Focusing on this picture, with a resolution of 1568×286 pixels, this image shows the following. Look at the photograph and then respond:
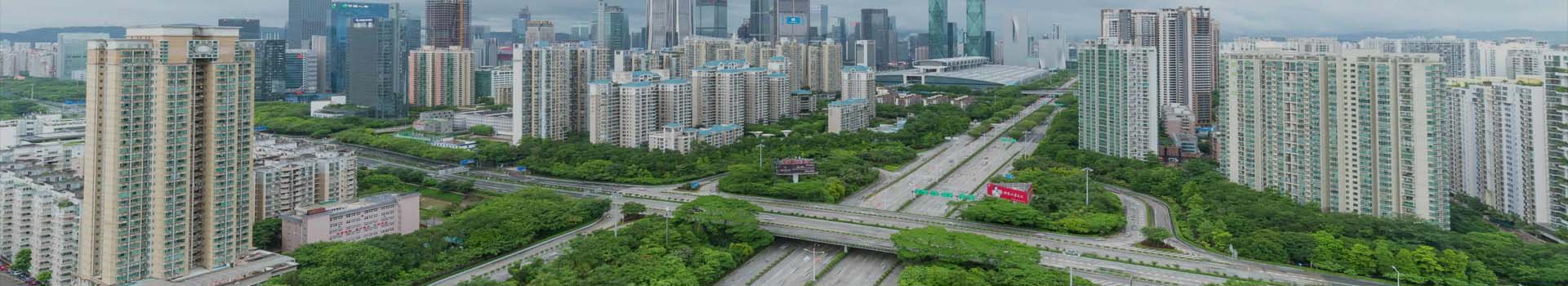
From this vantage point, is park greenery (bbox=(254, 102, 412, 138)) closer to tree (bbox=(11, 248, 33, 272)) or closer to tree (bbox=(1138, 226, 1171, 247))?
tree (bbox=(11, 248, 33, 272))

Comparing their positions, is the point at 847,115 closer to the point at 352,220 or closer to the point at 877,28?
the point at 352,220

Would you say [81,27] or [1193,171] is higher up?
[81,27]

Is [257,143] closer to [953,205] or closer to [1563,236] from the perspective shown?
[953,205]

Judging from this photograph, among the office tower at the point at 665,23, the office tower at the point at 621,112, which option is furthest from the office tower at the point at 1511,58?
the office tower at the point at 665,23

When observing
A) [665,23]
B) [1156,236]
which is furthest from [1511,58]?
[665,23]

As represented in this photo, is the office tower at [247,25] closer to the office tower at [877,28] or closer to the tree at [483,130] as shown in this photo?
the tree at [483,130]

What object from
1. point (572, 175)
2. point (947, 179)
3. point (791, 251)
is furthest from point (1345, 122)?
point (572, 175)

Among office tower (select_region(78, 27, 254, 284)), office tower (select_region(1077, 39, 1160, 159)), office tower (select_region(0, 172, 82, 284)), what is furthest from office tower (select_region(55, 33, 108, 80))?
office tower (select_region(1077, 39, 1160, 159))
